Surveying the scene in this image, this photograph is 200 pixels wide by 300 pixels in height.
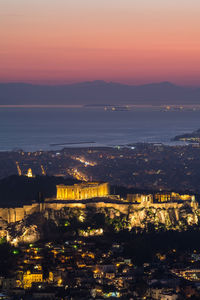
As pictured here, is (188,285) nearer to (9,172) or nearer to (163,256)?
(163,256)

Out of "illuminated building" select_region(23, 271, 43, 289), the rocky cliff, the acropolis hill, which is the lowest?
"illuminated building" select_region(23, 271, 43, 289)

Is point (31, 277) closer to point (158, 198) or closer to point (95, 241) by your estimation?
point (95, 241)

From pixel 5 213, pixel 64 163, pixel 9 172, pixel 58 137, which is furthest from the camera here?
pixel 58 137

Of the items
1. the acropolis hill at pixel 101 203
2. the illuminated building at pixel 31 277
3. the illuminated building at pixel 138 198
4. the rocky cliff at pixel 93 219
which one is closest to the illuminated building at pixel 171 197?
the acropolis hill at pixel 101 203

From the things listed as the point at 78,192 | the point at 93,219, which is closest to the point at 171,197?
the point at 78,192

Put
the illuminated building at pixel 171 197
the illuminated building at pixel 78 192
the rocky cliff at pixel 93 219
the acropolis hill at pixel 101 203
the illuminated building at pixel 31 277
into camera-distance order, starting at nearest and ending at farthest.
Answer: the illuminated building at pixel 31 277, the rocky cliff at pixel 93 219, the acropolis hill at pixel 101 203, the illuminated building at pixel 78 192, the illuminated building at pixel 171 197

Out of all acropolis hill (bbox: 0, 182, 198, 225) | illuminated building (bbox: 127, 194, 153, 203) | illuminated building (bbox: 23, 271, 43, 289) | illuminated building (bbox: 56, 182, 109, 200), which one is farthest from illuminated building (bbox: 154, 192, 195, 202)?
illuminated building (bbox: 23, 271, 43, 289)

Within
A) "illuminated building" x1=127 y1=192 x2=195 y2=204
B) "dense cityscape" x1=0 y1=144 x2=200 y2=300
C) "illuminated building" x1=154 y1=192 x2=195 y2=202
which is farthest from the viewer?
"illuminated building" x1=154 y1=192 x2=195 y2=202

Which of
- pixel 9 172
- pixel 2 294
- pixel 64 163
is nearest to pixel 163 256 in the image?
pixel 2 294

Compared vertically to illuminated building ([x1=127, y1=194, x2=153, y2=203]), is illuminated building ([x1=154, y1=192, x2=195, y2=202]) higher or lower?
higher

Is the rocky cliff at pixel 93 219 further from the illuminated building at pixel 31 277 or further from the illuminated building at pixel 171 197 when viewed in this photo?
the illuminated building at pixel 31 277

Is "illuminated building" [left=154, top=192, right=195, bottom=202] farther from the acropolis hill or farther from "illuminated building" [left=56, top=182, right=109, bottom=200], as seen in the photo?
"illuminated building" [left=56, top=182, right=109, bottom=200]
